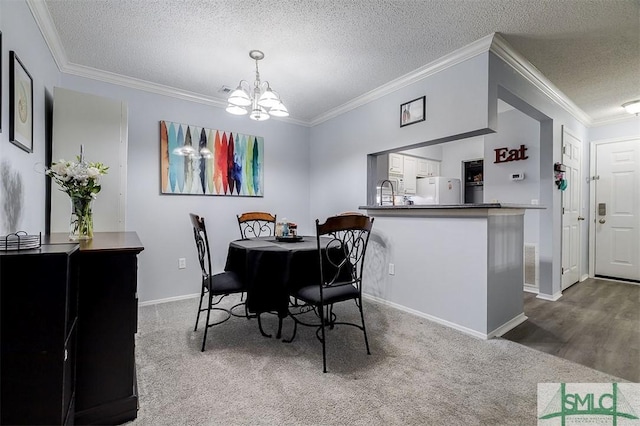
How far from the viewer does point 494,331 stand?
255 centimetres

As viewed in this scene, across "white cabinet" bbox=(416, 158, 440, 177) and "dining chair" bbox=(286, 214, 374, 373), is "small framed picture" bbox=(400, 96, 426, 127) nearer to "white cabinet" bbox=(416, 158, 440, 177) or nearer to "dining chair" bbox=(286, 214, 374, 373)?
"dining chair" bbox=(286, 214, 374, 373)

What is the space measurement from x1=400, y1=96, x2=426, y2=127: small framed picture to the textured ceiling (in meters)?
0.32

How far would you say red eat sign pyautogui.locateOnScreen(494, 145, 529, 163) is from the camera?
4.08 meters

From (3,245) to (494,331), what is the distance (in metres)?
3.16

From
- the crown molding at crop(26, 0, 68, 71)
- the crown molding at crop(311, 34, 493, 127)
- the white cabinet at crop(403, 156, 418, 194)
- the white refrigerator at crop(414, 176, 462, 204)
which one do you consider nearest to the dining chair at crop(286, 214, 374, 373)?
the crown molding at crop(311, 34, 493, 127)

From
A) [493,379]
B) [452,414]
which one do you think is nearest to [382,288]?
[493,379]

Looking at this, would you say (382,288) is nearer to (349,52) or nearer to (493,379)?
(493,379)

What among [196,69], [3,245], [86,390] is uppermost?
[196,69]

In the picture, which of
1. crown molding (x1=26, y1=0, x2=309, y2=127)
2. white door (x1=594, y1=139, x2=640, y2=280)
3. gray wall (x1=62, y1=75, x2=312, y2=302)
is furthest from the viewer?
white door (x1=594, y1=139, x2=640, y2=280)

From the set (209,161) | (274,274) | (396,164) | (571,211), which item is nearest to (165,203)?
(209,161)

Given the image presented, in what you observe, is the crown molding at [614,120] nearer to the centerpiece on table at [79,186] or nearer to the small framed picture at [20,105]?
the centerpiece on table at [79,186]

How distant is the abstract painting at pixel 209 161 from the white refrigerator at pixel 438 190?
10.4ft

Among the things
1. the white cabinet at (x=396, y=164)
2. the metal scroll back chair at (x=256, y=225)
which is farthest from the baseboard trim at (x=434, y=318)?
the white cabinet at (x=396, y=164)

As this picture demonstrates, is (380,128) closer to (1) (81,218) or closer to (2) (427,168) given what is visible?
(2) (427,168)
